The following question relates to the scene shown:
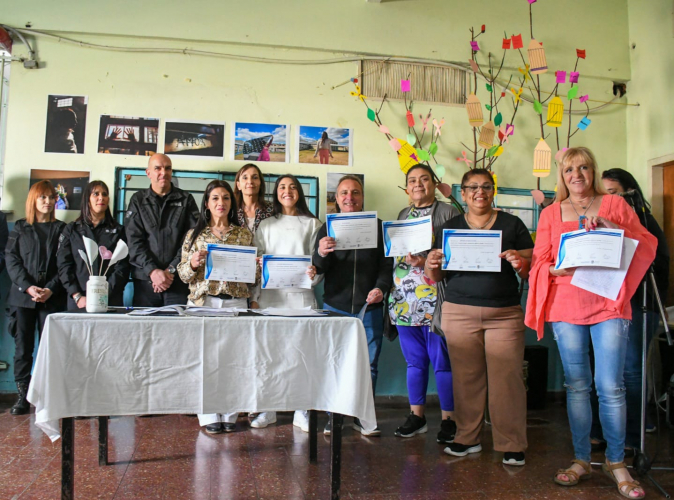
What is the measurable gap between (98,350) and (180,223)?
1.55m

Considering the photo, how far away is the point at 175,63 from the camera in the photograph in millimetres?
4043

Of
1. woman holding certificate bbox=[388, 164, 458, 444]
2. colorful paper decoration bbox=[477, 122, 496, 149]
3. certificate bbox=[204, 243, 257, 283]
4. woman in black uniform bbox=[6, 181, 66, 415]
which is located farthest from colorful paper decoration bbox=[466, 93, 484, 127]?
woman in black uniform bbox=[6, 181, 66, 415]

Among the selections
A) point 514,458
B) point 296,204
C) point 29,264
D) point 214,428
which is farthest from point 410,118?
point 29,264

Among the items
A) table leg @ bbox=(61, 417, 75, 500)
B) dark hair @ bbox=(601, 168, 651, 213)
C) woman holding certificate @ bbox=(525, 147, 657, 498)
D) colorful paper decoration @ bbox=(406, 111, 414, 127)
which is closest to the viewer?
table leg @ bbox=(61, 417, 75, 500)

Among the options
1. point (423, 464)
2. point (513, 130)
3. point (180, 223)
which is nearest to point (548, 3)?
point (513, 130)

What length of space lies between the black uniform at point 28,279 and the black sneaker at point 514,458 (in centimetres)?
306

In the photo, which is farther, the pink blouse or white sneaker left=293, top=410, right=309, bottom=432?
white sneaker left=293, top=410, right=309, bottom=432

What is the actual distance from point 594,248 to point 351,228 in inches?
47.4

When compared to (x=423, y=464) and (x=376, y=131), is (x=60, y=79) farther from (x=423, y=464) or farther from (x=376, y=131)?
(x=423, y=464)

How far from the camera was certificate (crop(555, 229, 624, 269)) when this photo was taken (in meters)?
2.23

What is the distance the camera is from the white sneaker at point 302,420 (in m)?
3.27

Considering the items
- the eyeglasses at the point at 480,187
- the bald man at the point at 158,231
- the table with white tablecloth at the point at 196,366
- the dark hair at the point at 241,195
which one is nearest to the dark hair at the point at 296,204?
the dark hair at the point at 241,195

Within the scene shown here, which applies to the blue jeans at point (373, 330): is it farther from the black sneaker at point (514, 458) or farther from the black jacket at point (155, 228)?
the black jacket at point (155, 228)

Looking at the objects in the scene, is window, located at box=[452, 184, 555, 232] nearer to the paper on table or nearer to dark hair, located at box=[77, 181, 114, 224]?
the paper on table
